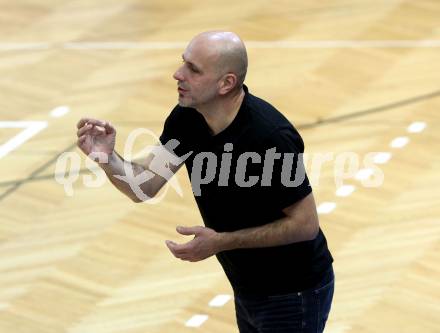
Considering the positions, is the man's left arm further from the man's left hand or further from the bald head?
the bald head

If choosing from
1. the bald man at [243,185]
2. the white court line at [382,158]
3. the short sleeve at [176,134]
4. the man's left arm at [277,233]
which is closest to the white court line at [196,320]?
the bald man at [243,185]

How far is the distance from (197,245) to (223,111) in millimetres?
480

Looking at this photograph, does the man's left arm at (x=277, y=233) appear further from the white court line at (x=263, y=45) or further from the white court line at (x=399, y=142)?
the white court line at (x=263, y=45)

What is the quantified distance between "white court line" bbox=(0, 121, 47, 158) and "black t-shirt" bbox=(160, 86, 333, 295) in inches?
135

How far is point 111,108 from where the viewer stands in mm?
7750

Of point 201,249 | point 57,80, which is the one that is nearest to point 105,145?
point 201,249

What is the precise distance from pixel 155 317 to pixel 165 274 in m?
0.40

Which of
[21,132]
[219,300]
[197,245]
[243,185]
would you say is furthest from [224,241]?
[21,132]

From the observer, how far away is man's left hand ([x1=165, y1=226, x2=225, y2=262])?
361 centimetres

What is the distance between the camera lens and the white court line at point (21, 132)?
7.25 metres

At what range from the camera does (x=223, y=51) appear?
12.1 feet

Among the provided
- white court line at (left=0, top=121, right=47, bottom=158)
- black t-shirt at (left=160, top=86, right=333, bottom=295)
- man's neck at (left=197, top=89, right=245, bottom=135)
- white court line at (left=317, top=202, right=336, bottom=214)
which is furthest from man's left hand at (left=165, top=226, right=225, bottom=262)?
white court line at (left=0, top=121, right=47, bottom=158)

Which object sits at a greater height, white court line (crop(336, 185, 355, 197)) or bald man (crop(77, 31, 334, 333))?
bald man (crop(77, 31, 334, 333))

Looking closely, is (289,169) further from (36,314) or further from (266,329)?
(36,314)
